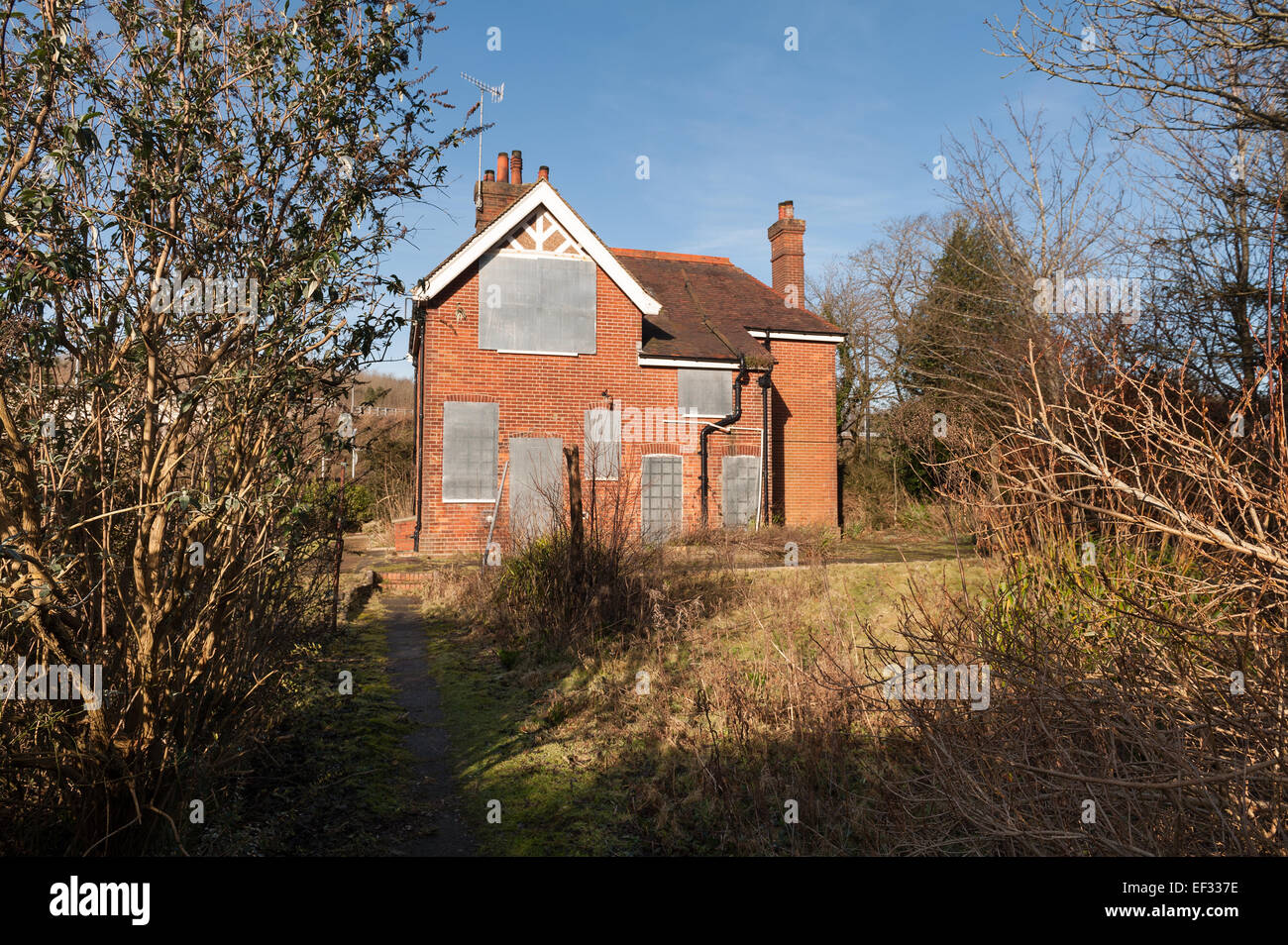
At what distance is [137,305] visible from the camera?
3955 millimetres

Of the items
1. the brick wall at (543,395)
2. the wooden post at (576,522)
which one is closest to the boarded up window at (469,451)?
the brick wall at (543,395)

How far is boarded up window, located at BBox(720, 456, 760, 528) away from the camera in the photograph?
1880cm

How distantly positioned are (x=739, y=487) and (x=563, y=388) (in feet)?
16.0

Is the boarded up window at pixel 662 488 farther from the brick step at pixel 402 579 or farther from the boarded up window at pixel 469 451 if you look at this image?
the brick step at pixel 402 579

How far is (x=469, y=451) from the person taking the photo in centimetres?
1672

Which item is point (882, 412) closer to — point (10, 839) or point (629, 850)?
point (629, 850)

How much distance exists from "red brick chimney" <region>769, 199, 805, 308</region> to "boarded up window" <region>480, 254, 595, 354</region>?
7707 millimetres

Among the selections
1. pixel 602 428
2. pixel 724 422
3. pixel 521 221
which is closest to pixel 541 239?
pixel 521 221

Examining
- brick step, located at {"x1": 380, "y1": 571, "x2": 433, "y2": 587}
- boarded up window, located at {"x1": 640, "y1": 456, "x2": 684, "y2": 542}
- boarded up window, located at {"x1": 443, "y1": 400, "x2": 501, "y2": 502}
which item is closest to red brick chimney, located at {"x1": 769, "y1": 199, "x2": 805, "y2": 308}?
boarded up window, located at {"x1": 640, "y1": 456, "x2": 684, "y2": 542}

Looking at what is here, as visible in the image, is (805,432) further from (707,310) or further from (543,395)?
(543,395)

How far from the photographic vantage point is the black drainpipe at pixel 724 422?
18.4 m

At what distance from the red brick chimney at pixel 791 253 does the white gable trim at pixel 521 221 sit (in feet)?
23.2

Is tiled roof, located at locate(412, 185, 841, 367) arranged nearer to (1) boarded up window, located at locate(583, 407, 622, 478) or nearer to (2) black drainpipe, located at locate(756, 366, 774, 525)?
(2) black drainpipe, located at locate(756, 366, 774, 525)
